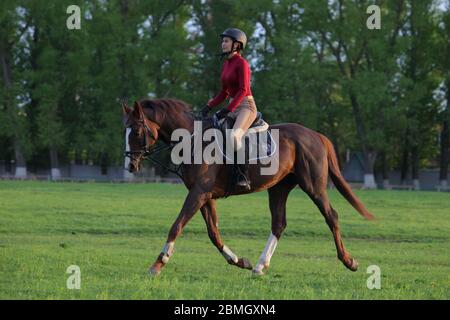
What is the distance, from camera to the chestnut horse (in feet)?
36.6

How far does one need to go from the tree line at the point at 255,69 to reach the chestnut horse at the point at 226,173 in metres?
42.6

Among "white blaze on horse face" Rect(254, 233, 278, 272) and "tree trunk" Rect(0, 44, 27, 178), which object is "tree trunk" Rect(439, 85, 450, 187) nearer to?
"tree trunk" Rect(0, 44, 27, 178)

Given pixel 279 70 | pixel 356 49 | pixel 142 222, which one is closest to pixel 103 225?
pixel 142 222

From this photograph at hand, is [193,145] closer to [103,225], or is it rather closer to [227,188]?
[227,188]

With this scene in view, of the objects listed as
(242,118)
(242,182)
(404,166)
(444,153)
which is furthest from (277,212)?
(404,166)

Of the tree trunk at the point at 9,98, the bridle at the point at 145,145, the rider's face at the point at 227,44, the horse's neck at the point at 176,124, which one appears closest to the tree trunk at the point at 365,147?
the tree trunk at the point at 9,98

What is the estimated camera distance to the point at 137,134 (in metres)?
11.2

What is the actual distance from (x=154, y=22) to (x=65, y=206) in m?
37.0

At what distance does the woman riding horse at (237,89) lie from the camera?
11469 mm

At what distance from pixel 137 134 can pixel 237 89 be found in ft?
5.80

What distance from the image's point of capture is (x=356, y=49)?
5809 centimetres

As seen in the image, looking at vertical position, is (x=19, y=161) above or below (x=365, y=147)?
below

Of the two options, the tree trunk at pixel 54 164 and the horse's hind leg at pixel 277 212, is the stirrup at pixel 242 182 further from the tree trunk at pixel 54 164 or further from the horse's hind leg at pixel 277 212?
the tree trunk at pixel 54 164

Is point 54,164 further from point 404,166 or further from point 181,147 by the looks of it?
point 181,147
